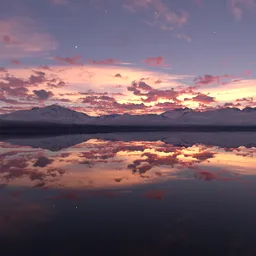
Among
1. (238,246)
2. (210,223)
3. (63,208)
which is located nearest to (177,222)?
(210,223)

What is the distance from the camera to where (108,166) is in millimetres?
26078

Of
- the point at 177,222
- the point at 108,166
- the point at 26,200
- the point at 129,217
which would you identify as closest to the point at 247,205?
the point at 177,222

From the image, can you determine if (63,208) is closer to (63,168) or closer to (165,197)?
(165,197)

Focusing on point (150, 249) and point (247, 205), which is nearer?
→ point (150, 249)

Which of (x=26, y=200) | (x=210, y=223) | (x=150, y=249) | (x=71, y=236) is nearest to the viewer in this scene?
(x=150, y=249)

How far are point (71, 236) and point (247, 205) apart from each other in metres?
8.29

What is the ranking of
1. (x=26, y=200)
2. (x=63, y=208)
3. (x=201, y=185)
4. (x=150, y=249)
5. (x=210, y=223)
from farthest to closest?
(x=201, y=185), (x=26, y=200), (x=63, y=208), (x=210, y=223), (x=150, y=249)

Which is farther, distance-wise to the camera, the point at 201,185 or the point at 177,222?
the point at 201,185

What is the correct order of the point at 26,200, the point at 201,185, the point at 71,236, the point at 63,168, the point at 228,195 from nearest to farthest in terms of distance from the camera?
the point at 71,236 → the point at 26,200 → the point at 228,195 → the point at 201,185 → the point at 63,168

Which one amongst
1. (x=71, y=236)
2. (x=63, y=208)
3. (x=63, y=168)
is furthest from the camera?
(x=63, y=168)

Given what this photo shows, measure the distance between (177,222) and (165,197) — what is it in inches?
160

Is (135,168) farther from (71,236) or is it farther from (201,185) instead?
(71,236)

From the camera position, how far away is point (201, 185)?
724 inches

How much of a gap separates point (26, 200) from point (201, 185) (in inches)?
394
